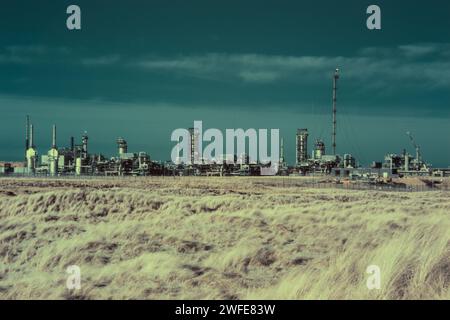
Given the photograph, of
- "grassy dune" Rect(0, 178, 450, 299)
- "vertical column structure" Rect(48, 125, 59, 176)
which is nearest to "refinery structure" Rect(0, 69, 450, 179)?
"vertical column structure" Rect(48, 125, 59, 176)

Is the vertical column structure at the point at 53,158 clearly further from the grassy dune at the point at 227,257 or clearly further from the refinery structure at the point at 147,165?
the grassy dune at the point at 227,257

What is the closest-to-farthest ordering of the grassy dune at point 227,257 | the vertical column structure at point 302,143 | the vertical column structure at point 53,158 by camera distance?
the grassy dune at point 227,257
the vertical column structure at point 53,158
the vertical column structure at point 302,143

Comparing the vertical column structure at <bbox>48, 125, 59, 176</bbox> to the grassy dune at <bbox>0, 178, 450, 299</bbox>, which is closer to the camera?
the grassy dune at <bbox>0, 178, 450, 299</bbox>

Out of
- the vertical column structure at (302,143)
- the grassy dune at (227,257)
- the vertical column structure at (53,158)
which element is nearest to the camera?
the grassy dune at (227,257)

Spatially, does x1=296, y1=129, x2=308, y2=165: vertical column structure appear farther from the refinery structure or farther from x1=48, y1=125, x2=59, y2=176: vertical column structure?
x1=48, y1=125, x2=59, y2=176: vertical column structure

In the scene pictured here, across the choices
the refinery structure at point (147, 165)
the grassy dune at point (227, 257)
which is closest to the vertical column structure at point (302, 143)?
the refinery structure at point (147, 165)

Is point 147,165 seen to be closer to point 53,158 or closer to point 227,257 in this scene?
point 53,158

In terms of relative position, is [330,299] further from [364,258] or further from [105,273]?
[105,273]

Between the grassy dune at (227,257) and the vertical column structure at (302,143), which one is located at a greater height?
the vertical column structure at (302,143)

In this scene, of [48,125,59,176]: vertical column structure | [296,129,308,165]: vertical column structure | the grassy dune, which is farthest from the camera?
[296,129,308,165]: vertical column structure

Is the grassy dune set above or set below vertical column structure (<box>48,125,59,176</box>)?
below
